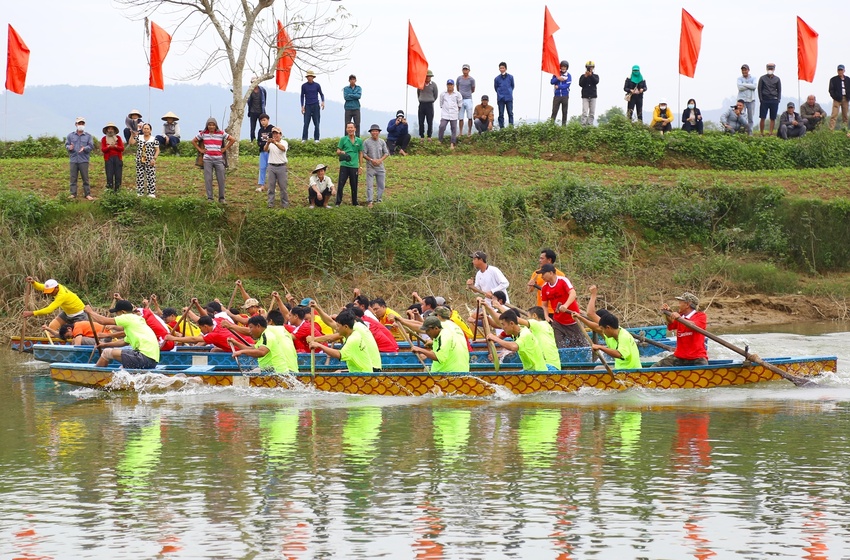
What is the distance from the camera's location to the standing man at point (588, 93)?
3209 cm

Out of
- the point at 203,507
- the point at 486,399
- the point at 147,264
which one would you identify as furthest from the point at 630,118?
the point at 203,507

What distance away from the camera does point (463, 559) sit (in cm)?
932

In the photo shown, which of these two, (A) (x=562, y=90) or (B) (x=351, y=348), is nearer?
(B) (x=351, y=348)

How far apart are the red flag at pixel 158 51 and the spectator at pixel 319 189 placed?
21.1 ft

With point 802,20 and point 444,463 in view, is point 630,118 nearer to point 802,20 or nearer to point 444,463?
point 802,20

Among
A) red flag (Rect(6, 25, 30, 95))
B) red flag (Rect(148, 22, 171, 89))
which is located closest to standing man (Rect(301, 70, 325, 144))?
red flag (Rect(148, 22, 171, 89))

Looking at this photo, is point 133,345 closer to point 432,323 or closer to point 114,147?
point 432,323

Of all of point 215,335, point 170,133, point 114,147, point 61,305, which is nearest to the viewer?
point 215,335

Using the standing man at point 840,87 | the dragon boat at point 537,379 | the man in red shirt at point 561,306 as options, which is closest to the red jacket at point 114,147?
the dragon boat at point 537,379

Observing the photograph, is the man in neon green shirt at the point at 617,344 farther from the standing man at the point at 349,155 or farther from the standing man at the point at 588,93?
the standing man at the point at 588,93

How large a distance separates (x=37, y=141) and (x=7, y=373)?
13.8 metres

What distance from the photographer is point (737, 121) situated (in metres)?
34.8

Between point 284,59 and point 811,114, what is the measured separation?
16199 mm

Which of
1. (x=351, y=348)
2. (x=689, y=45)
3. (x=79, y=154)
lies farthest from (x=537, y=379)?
(x=689, y=45)
